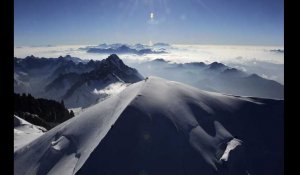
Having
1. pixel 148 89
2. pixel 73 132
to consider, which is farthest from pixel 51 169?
pixel 148 89

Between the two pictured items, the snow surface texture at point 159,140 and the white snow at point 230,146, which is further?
the white snow at point 230,146

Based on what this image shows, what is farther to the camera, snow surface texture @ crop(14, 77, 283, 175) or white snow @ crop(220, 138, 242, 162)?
white snow @ crop(220, 138, 242, 162)

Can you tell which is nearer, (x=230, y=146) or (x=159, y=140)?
(x=159, y=140)

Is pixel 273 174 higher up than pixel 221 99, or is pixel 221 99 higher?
pixel 221 99

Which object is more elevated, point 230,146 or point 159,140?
point 159,140
